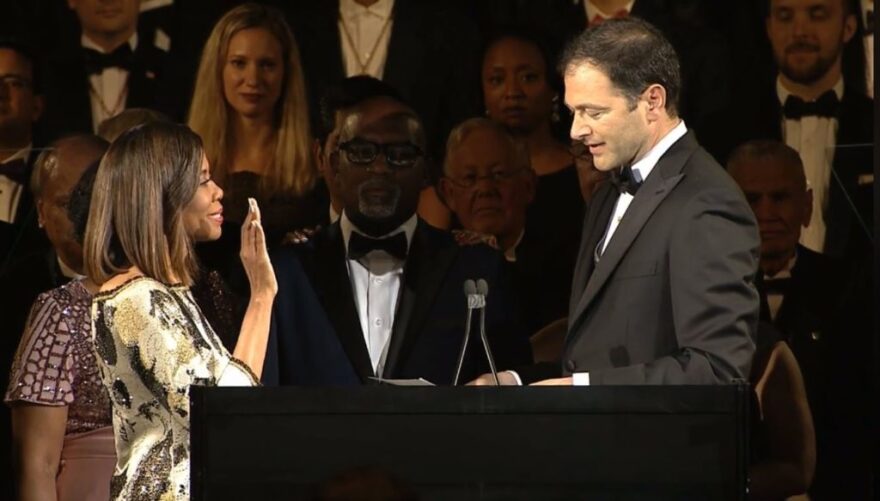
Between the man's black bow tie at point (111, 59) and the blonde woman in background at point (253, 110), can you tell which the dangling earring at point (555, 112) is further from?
the man's black bow tie at point (111, 59)

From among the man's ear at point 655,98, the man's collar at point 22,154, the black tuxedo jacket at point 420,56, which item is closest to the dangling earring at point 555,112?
the black tuxedo jacket at point 420,56

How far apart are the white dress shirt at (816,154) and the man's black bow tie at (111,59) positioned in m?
2.25

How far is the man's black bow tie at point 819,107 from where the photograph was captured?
16.6 ft

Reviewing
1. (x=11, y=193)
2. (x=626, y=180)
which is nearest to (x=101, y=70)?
(x=11, y=193)

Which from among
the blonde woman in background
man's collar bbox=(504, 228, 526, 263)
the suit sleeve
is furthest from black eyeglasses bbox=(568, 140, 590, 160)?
the suit sleeve

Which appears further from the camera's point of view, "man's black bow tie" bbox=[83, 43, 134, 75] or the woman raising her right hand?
"man's black bow tie" bbox=[83, 43, 134, 75]

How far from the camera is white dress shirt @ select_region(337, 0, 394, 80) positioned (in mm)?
5121

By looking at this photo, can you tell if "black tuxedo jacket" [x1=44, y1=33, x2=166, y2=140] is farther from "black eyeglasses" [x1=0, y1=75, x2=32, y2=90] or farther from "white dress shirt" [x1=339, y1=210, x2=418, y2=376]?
"white dress shirt" [x1=339, y1=210, x2=418, y2=376]

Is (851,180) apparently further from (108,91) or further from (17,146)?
(17,146)

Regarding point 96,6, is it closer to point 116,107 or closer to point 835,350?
point 116,107

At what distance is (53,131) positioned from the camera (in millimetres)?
5176

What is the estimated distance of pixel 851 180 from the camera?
4.99 meters

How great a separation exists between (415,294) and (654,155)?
1502mm

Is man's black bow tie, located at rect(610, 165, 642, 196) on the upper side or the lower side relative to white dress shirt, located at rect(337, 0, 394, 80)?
lower
